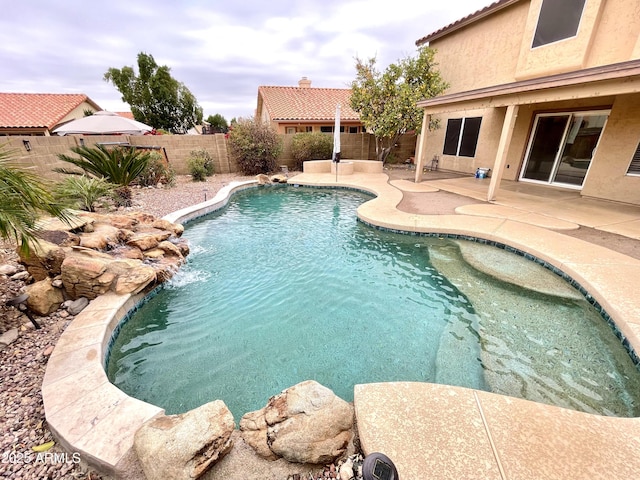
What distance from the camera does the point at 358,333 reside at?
3.36 metres

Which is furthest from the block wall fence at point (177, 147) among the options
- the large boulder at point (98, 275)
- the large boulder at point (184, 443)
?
the large boulder at point (184, 443)

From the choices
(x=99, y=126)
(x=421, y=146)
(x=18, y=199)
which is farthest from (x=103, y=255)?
(x=421, y=146)

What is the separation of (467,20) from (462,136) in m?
4.22

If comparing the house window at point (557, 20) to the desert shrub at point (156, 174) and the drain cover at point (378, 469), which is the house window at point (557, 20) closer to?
the drain cover at point (378, 469)

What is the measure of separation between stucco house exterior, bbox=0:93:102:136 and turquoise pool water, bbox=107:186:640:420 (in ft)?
65.2

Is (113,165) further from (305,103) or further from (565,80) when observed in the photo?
(305,103)

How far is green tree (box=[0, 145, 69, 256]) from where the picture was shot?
7.11ft

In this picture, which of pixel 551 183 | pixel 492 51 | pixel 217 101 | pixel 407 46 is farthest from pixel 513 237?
pixel 217 101

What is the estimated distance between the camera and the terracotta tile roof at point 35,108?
52.8 feet

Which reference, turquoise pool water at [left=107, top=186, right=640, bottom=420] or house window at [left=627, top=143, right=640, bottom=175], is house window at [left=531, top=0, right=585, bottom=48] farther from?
turquoise pool water at [left=107, top=186, right=640, bottom=420]

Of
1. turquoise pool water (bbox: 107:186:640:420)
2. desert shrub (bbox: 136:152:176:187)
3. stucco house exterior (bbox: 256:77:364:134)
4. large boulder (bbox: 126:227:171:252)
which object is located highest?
stucco house exterior (bbox: 256:77:364:134)

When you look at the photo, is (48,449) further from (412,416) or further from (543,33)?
(543,33)

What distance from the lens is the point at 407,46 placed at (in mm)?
12109

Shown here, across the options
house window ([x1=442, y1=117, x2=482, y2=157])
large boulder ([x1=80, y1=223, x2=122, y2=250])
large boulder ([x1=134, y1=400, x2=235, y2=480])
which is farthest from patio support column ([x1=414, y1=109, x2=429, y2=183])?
large boulder ([x1=134, y1=400, x2=235, y2=480])
